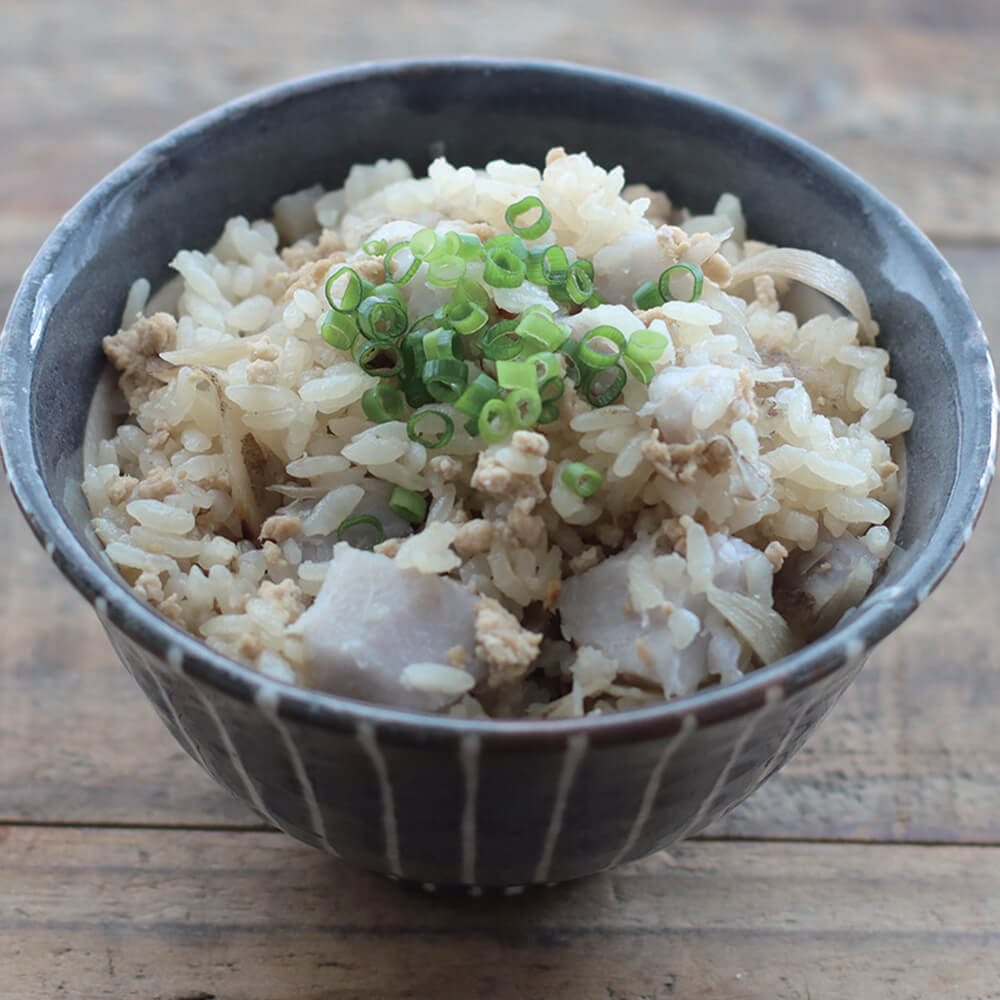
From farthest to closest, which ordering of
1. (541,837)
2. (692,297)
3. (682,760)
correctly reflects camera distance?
(692,297)
(541,837)
(682,760)

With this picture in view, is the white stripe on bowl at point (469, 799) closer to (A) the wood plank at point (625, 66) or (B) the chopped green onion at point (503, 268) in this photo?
(B) the chopped green onion at point (503, 268)

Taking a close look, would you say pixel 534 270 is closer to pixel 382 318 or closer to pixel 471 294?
pixel 471 294

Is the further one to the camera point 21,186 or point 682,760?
point 21,186

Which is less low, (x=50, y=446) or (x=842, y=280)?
(x=842, y=280)

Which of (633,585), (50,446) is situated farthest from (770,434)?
(50,446)

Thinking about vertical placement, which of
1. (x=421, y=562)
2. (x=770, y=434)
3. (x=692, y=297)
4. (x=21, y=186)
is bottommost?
(x=21, y=186)

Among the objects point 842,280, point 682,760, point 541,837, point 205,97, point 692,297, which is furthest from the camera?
point 205,97

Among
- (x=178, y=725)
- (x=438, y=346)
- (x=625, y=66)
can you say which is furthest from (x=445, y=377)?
(x=625, y=66)

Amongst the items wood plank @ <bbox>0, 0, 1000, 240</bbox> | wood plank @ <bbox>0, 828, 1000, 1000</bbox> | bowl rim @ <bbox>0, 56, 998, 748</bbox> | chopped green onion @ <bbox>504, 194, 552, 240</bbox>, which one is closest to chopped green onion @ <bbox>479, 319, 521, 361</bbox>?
chopped green onion @ <bbox>504, 194, 552, 240</bbox>

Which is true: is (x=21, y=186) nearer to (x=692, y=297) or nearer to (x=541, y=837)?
(x=692, y=297)
